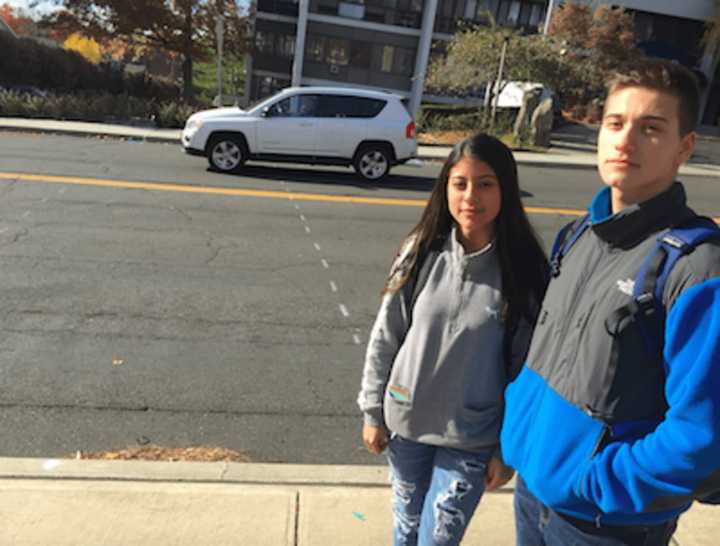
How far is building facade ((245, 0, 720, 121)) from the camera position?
3328cm

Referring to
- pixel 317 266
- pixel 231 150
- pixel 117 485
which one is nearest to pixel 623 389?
pixel 117 485

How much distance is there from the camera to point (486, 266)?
2.01 meters

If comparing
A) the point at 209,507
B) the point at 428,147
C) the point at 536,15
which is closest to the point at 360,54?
the point at 536,15

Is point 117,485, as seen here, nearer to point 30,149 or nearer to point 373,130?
point 373,130

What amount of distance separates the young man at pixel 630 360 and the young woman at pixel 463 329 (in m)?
0.27

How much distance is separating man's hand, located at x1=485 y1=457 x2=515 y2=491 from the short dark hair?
114 cm

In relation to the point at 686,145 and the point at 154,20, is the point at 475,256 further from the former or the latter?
the point at 154,20

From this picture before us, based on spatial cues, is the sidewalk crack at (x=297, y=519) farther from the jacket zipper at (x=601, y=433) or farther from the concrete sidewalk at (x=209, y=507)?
the jacket zipper at (x=601, y=433)

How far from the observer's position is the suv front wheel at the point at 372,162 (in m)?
12.4

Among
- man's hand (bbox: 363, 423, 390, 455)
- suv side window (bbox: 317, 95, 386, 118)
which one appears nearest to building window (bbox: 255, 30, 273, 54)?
suv side window (bbox: 317, 95, 386, 118)

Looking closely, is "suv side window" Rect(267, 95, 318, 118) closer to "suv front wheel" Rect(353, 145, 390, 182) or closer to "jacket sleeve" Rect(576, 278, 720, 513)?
"suv front wheel" Rect(353, 145, 390, 182)

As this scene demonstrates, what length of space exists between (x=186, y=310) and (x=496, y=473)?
4.12 metres

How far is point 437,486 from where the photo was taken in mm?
2029

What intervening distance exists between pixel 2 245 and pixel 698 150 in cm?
2429
